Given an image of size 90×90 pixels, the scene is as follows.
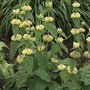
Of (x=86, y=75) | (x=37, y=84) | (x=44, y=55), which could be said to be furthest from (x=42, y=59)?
(x=86, y=75)

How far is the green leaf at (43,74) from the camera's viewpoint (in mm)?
2750

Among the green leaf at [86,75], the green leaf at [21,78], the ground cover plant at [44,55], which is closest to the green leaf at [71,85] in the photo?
the ground cover plant at [44,55]

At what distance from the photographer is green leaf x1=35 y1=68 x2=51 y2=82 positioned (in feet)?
9.02

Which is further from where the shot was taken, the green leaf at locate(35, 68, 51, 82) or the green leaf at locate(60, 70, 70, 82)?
the green leaf at locate(35, 68, 51, 82)

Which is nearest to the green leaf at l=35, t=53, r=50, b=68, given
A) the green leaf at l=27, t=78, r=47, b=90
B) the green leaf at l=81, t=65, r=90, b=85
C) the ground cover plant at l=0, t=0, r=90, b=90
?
the ground cover plant at l=0, t=0, r=90, b=90

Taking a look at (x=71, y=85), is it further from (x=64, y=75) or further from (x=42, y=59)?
(x=42, y=59)

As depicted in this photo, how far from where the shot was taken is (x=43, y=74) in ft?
9.05

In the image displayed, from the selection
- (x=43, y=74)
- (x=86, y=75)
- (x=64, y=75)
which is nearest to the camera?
(x=64, y=75)

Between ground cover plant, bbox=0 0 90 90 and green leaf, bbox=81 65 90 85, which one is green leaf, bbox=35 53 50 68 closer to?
ground cover plant, bbox=0 0 90 90

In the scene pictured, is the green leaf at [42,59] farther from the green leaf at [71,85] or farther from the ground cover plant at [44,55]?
the green leaf at [71,85]

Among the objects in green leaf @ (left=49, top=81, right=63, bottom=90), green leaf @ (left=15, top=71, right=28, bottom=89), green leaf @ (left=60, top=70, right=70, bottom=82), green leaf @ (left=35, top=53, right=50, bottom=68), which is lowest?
green leaf @ (left=49, top=81, right=63, bottom=90)

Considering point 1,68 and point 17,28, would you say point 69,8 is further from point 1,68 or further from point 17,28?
point 17,28

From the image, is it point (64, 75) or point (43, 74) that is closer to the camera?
point (64, 75)

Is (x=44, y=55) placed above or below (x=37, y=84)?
above
